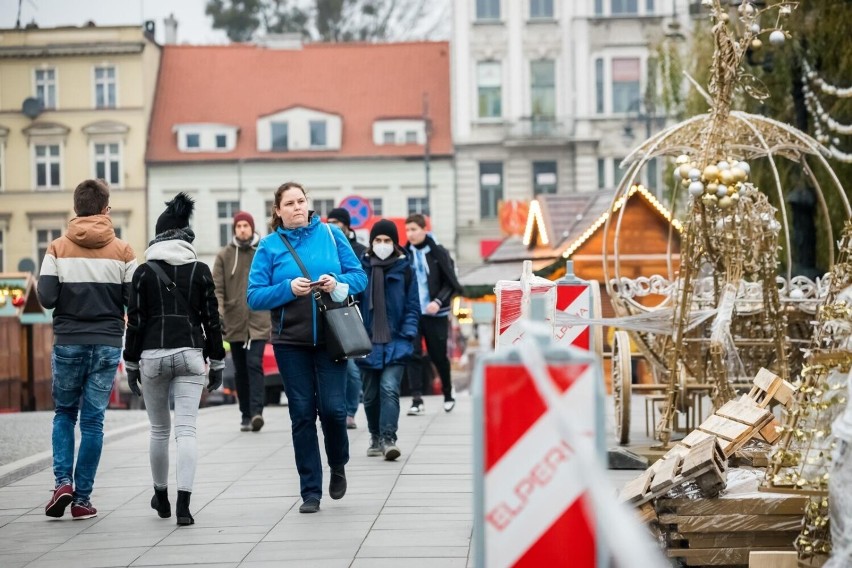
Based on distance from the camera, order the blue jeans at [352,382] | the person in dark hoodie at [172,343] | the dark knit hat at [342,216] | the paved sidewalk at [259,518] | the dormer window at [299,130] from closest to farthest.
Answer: the paved sidewalk at [259,518] < the person in dark hoodie at [172,343] < the blue jeans at [352,382] < the dark knit hat at [342,216] < the dormer window at [299,130]

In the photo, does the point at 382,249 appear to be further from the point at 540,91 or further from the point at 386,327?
the point at 540,91

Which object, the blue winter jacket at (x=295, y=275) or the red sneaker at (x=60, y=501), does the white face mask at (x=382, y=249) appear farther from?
the red sneaker at (x=60, y=501)

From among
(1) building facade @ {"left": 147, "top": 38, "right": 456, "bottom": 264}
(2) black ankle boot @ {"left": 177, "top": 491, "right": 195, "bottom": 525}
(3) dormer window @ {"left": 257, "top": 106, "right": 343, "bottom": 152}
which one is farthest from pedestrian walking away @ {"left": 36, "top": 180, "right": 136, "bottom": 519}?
(3) dormer window @ {"left": 257, "top": 106, "right": 343, "bottom": 152}

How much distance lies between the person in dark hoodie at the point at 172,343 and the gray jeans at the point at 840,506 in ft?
12.9

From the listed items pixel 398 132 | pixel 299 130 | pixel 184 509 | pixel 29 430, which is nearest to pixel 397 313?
pixel 184 509

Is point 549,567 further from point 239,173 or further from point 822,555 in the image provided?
point 239,173

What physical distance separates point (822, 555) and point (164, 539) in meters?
3.59

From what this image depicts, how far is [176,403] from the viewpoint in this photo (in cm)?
858

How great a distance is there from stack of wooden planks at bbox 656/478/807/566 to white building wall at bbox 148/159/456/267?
160 feet

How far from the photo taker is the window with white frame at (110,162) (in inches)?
2227

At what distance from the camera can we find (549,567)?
4570 mm

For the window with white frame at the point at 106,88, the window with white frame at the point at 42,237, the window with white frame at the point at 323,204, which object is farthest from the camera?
the window with white frame at the point at 42,237

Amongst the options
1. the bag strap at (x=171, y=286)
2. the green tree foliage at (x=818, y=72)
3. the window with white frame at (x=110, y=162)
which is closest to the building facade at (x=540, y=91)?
the window with white frame at (x=110, y=162)

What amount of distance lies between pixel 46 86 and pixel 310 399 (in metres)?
51.2
